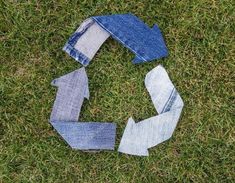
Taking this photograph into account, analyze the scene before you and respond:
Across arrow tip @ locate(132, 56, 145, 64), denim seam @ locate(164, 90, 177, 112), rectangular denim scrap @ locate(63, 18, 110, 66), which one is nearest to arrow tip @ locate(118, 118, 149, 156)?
denim seam @ locate(164, 90, 177, 112)

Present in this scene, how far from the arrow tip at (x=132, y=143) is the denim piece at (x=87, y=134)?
0.07m

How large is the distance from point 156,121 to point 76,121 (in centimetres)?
48

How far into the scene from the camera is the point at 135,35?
3.55 meters

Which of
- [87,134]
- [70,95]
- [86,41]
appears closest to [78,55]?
[86,41]

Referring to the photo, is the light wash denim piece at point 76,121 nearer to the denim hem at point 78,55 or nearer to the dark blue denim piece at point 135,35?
the denim hem at point 78,55

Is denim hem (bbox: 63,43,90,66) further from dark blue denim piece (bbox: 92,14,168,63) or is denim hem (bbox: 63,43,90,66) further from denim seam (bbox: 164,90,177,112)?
denim seam (bbox: 164,90,177,112)

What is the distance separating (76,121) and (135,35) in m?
0.62

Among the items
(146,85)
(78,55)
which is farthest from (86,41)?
(146,85)

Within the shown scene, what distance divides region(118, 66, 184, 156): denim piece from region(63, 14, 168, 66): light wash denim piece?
0.12 m

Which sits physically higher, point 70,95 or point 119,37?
point 119,37

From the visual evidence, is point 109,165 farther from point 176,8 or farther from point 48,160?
point 176,8

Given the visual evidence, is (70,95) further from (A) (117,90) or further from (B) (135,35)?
(B) (135,35)

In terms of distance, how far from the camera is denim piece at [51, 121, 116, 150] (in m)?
3.53

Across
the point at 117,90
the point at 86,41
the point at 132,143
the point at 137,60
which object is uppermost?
the point at 86,41
